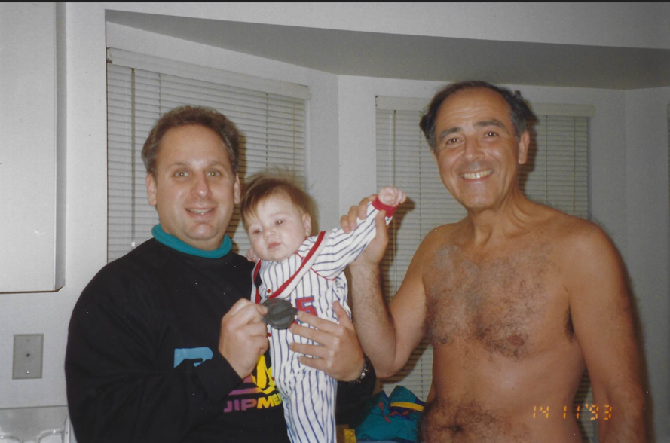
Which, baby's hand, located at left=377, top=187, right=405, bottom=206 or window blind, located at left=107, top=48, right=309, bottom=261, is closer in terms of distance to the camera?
baby's hand, located at left=377, top=187, right=405, bottom=206

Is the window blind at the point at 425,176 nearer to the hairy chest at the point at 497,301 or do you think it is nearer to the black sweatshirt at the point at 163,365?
the hairy chest at the point at 497,301

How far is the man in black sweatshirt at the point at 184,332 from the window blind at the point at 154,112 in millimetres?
449

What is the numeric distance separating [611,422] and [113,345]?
4.60 ft

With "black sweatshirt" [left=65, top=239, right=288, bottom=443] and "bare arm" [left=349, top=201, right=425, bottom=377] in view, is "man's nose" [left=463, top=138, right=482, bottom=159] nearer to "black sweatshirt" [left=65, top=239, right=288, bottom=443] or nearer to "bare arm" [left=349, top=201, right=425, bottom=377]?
"bare arm" [left=349, top=201, right=425, bottom=377]

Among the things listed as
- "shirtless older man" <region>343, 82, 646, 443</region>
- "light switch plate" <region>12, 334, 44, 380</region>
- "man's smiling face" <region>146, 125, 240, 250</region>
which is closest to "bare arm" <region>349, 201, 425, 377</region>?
"shirtless older man" <region>343, 82, 646, 443</region>

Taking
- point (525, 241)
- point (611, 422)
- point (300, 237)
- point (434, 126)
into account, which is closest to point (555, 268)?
point (525, 241)

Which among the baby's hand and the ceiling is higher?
the ceiling

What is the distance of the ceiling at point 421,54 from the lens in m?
1.68

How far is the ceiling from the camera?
1.68 meters

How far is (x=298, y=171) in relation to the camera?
229 cm

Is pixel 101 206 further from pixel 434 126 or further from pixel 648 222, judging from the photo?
pixel 648 222

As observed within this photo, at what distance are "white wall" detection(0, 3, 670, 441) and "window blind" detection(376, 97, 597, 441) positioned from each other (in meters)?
0.08

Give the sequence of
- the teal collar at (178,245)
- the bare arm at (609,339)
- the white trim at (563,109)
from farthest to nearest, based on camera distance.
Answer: the white trim at (563,109)
the teal collar at (178,245)
the bare arm at (609,339)

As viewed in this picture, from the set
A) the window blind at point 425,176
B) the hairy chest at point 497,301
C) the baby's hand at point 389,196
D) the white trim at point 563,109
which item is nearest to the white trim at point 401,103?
the window blind at point 425,176
